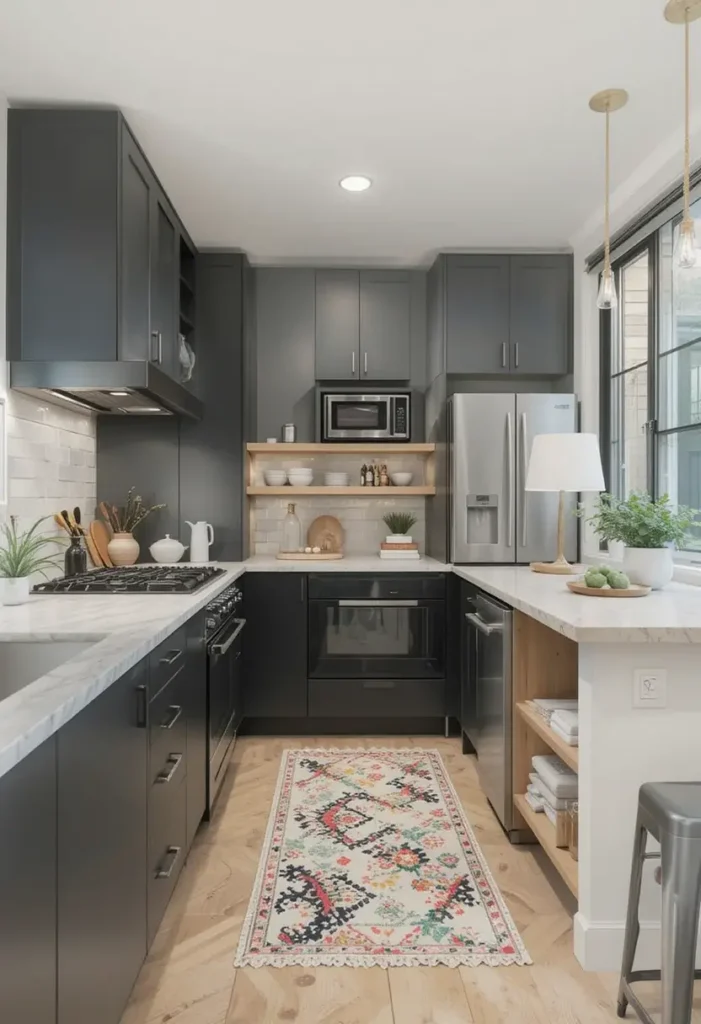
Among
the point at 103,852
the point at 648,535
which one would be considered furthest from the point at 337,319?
the point at 103,852

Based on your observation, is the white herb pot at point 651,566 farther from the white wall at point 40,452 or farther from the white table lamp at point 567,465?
the white wall at point 40,452

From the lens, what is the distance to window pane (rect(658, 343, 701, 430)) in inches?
112

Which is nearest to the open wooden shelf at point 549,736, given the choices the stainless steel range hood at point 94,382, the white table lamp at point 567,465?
the white table lamp at point 567,465

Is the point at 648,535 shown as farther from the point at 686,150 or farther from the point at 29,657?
the point at 29,657

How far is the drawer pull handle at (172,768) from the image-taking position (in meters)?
1.91

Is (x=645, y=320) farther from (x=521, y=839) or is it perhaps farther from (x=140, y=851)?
(x=140, y=851)

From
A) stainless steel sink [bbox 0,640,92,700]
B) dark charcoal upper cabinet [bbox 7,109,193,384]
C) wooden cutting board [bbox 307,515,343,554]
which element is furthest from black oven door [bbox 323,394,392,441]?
stainless steel sink [bbox 0,640,92,700]

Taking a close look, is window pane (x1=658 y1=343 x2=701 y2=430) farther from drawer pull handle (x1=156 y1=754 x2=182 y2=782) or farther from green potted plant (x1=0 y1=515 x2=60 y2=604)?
green potted plant (x1=0 y1=515 x2=60 y2=604)

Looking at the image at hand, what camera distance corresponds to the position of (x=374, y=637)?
370 centimetres

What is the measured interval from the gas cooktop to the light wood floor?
39.3 inches

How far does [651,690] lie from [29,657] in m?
1.62

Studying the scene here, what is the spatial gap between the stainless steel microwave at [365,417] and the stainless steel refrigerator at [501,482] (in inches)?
14.7

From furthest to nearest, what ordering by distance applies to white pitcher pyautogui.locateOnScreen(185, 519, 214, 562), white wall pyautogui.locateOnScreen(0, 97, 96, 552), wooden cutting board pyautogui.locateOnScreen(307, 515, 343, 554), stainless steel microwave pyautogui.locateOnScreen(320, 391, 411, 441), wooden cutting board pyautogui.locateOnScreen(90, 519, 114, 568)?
wooden cutting board pyautogui.locateOnScreen(307, 515, 343, 554) → stainless steel microwave pyautogui.locateOnScreen(320, 391, 411, 441) → white pitcher pyautogui.locateOnScreen(185, 519, 214, 562) → wooden cutting board pyautogui.locateOnScreen(90, 519, 114, 568) → white wall pyautogui.locateOnScreen(0, 97, 96, 552)

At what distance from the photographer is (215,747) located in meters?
2.74
